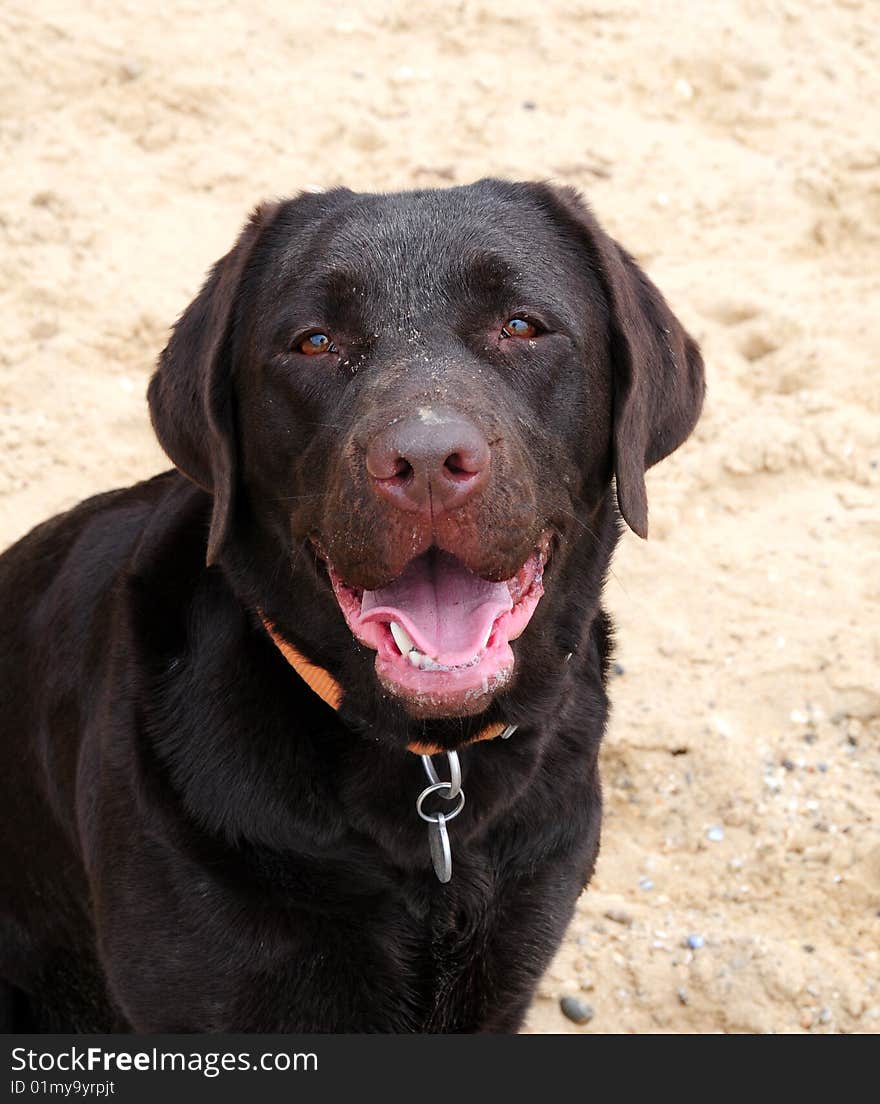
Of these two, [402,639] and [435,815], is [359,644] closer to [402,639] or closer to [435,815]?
[402,639]

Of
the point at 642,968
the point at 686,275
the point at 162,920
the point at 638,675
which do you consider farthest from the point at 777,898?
the point at 686,275

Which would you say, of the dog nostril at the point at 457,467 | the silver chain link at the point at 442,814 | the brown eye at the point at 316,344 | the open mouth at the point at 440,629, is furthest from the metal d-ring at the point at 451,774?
the brown eye at the point at 316,344

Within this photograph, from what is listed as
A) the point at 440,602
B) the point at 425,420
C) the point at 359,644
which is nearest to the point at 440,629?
the point at 440,602

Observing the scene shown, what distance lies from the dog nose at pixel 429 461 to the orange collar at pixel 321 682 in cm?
54

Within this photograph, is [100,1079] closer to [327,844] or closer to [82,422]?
[327,844]

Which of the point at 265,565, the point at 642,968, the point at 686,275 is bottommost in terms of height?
the point at 642,968

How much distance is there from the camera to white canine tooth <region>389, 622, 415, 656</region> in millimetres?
2859

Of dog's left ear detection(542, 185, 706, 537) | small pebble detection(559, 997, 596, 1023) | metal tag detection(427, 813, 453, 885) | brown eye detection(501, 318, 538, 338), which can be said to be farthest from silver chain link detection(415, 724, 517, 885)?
small pebble detection(559, 997, 596, 1023)

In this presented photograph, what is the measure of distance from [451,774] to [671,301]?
3.27m

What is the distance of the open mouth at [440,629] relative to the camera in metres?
2.82

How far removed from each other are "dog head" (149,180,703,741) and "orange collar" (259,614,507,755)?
0.08 feet

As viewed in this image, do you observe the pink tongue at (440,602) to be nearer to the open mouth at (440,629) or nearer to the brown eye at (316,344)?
the open mouth at (440,629)

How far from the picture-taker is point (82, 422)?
555cm

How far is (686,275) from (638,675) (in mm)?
1972
